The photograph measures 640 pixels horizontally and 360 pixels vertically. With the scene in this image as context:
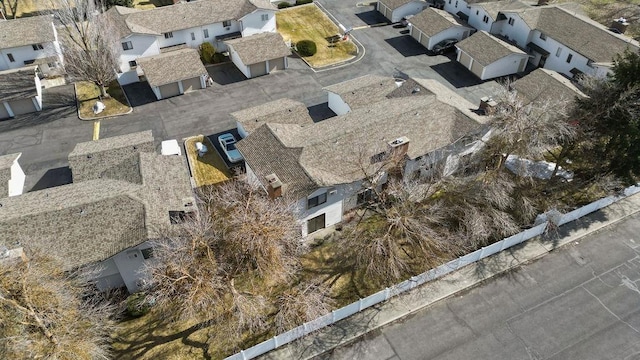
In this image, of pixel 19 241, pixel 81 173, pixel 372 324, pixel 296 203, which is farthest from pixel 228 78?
pixel 372 324

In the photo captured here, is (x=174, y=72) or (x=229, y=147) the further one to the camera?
(x=174, y=72)

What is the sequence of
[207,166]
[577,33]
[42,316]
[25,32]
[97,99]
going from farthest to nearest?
[577,33] → [25,32] → [97,99] → [207,166] → [42,316]

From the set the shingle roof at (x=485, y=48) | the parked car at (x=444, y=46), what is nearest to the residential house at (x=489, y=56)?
the shingle roof at (x=485, y=48)

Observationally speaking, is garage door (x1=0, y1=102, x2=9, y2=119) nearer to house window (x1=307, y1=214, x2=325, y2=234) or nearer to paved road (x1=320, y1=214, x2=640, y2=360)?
house window (x1=307, y1=214, x2=325, y2=234)

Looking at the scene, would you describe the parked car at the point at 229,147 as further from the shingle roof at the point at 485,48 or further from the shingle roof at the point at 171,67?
the shingle roof at the point at 485,48

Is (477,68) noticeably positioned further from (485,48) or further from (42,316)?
(42,316)

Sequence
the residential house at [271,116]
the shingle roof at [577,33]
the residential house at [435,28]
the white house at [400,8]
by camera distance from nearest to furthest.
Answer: the residential house at [271,116]
the shingle roof at [577,33]
the residential house at [435,28]
the white house at [400,8]

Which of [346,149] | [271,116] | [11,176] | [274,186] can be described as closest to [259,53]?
[271,116]

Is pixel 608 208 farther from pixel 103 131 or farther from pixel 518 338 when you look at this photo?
pixel 103 131
